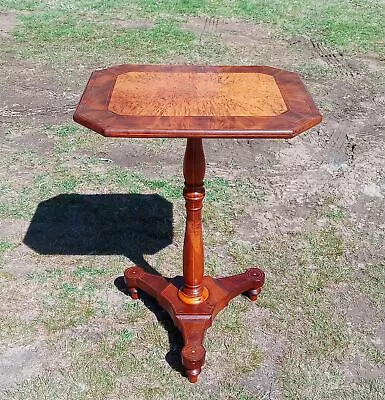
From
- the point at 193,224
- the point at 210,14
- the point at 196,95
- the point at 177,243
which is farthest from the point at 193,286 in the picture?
the point at 210,14

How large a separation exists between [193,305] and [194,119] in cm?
109

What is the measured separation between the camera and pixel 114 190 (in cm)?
434

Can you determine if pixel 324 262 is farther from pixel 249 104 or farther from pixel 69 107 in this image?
pixel 69 107

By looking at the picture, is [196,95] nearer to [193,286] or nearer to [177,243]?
[193,286]

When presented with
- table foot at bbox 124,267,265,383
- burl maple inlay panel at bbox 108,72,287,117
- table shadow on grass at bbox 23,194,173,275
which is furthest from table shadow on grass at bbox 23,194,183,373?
burl maple inlay panel at bbox 108,72,287,117

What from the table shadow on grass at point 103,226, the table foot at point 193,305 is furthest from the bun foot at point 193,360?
the table shadow on grass at point 103,226

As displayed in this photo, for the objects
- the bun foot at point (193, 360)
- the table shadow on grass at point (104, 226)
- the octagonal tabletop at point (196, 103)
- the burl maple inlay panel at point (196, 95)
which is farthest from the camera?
the table shadow on grass at point (104, 226)

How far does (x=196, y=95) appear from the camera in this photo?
2.62 metres

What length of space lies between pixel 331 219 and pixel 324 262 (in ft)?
1.64

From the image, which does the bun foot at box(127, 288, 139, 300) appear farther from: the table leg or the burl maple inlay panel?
the burl maple inlay panel

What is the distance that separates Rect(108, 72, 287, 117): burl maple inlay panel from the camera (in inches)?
96.3

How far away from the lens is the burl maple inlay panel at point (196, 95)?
2.45 meters

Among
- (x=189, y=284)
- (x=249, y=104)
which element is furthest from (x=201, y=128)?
(x=189, y=284)

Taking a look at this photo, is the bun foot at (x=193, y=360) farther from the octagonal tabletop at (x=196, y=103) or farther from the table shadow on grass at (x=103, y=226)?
the octagonal tabletop at (x=196, y=103)
